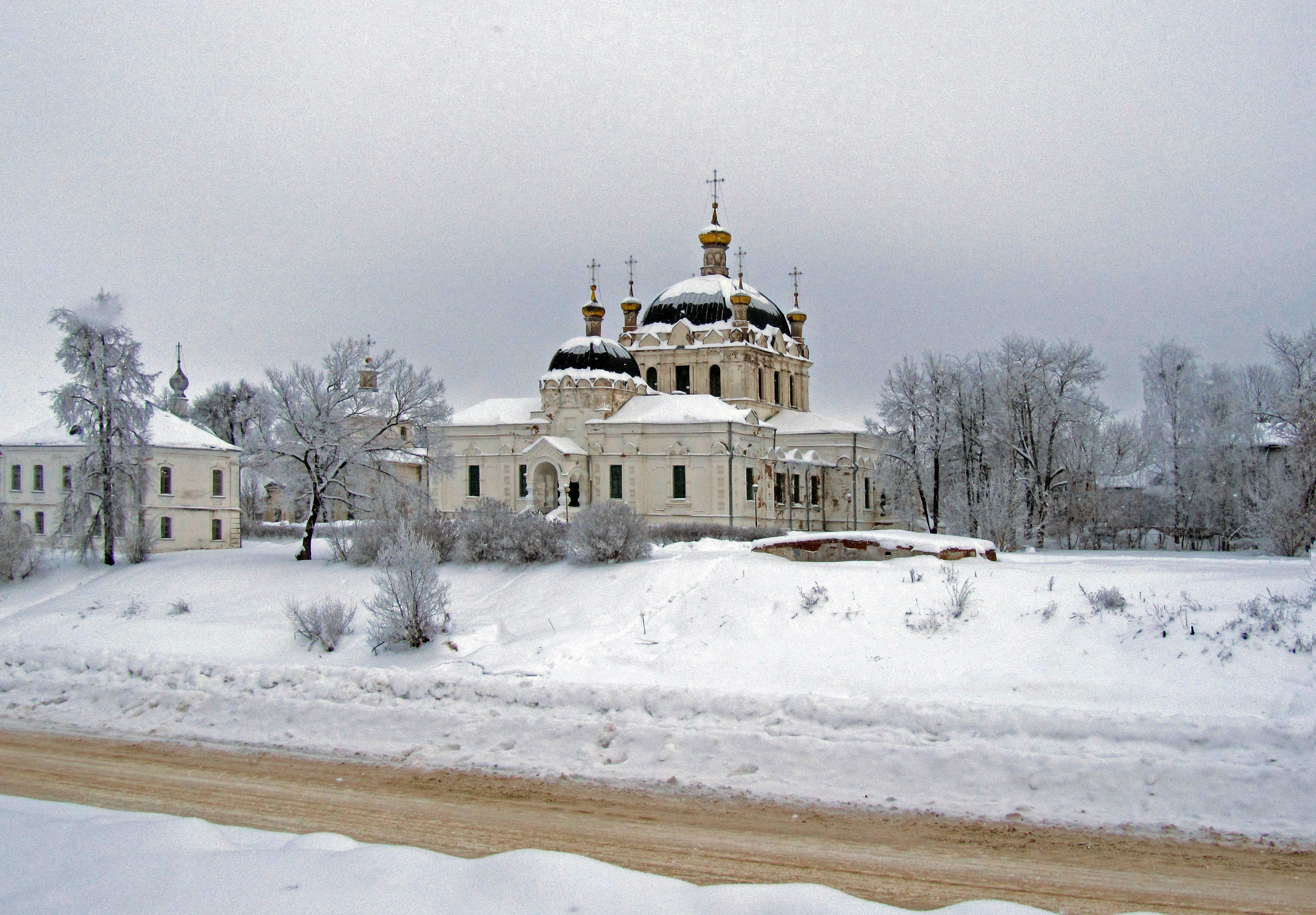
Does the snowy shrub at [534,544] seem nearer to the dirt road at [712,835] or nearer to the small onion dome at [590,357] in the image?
the dirt road at [712,835]

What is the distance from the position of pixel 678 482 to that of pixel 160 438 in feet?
61.9

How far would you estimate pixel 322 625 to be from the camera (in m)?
17.0

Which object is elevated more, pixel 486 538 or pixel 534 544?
pixel 486 538

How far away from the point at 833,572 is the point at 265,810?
421 inches

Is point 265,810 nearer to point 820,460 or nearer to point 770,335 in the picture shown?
point 820,460

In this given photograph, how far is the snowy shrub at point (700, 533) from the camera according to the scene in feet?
92.5

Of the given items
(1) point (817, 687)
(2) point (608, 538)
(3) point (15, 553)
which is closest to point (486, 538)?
(2) point (608, 538)

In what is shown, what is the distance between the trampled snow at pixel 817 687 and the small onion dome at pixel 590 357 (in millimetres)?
23006

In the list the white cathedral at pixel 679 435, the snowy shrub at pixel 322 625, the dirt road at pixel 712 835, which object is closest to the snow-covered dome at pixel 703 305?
the white cathedral at pixel 679 435

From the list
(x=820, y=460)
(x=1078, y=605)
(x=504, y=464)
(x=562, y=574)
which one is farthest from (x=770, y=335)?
(x=1078, y=605)

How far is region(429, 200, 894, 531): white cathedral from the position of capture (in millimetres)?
39969

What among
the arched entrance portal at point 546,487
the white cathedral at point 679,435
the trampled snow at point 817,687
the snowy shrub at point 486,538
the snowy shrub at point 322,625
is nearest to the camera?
the trampled snow at point 817,687

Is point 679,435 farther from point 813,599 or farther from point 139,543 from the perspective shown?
point 813,599

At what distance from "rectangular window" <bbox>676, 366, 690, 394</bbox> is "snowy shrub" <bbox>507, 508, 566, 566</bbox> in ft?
89.3
